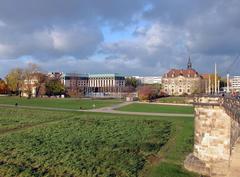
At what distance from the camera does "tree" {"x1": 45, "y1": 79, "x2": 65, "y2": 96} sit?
109m

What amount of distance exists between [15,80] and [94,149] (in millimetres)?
91586

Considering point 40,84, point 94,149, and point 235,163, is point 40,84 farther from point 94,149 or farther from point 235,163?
point 235,163

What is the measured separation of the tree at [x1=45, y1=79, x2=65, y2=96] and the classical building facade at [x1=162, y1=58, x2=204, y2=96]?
46.3 m

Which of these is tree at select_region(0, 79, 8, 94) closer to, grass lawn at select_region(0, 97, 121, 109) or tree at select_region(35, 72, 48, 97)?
tree at select_region(35, 72, 48, 97)

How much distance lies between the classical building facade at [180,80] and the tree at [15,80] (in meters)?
60.1

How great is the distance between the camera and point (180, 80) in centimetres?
13300

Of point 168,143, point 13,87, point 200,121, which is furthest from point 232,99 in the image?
point 13,87

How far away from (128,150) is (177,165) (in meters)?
5.08

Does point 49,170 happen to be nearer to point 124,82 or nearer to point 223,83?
point 223,83

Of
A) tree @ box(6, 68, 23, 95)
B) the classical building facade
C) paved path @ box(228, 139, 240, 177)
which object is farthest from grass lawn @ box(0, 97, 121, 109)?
the classical building facade

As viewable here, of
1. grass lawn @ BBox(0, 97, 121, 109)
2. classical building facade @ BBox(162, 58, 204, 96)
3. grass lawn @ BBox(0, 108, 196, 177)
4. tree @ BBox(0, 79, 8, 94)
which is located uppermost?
classical building facade @ BBox(162, 58, 204, 96)

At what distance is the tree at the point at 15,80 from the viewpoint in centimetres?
10812

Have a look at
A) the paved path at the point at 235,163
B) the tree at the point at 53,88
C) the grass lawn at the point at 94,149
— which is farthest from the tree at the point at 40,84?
the paved path at the point at 235,163

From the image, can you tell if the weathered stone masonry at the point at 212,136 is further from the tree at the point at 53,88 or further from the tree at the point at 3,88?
the tree at the point at 3,88
